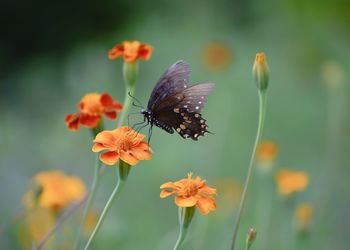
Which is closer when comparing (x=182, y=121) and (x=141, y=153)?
(x=141, y=153)

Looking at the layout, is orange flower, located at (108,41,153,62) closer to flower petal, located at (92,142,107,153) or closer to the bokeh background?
flower petal, located at (92,142,107,153)

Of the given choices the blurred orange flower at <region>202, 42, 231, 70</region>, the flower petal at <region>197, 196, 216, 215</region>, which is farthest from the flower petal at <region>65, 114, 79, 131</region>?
the blurred orange flower at <region>202, 42, 231, 70</region>

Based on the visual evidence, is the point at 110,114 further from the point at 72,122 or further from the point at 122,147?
the point at 122,147

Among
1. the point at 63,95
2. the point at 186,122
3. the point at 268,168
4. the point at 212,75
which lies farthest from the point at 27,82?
the point at 186,122

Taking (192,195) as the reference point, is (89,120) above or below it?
above

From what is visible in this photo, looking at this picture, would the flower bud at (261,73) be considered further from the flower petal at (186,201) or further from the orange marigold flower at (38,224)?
the orange marigold flower at (38,224)

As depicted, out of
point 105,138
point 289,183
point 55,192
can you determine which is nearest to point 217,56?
point 289,183
